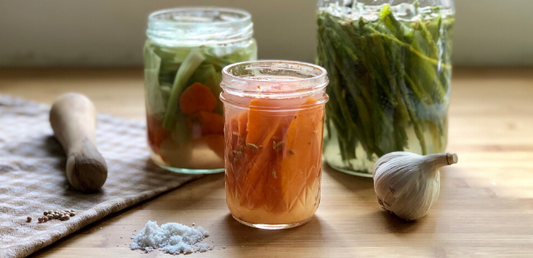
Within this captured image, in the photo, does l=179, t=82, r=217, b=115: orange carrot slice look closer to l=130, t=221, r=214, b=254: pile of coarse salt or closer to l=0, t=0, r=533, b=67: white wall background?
l=130, t=221, r=214, b=254: pile of coarse salt

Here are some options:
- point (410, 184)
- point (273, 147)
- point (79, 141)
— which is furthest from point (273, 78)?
point (79, 141)

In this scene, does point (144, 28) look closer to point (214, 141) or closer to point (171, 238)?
point (214, 141)

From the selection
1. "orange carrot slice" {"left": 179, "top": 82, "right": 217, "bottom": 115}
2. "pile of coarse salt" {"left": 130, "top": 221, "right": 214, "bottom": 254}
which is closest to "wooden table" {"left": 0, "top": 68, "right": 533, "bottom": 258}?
"pile of coarse salt" {"left": 130, "top": 221, "right": 214, "bottom": 254}

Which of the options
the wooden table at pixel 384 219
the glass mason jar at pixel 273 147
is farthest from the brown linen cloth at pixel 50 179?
the glass mason jar at pixel 273 147

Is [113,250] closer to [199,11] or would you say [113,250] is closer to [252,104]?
[252,104]

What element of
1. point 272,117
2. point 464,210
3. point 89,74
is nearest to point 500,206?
point 464,210

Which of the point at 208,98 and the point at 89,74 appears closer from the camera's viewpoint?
the point at 208,98
